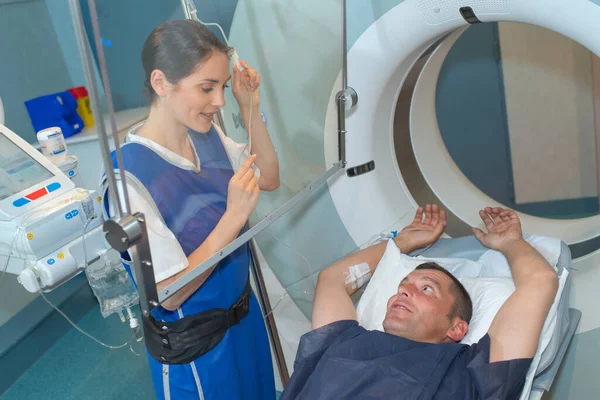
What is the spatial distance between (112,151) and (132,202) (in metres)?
0.11

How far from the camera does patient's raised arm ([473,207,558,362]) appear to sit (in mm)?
1272

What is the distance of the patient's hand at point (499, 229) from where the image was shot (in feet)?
5.18

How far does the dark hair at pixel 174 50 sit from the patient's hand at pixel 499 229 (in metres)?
0.99

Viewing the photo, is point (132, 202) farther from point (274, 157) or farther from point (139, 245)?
point (274, 157)

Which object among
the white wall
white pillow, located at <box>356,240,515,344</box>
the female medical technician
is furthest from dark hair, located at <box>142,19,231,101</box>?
the white wall

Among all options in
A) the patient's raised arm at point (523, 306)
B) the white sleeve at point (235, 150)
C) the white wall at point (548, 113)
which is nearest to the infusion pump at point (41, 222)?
the white sleeve at point (235, 150)

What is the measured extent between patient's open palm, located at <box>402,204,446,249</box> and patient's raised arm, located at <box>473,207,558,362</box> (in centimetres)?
22

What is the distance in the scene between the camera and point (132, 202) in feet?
3.30

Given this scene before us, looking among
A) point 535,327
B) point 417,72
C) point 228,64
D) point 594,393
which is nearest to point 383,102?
point 417,72

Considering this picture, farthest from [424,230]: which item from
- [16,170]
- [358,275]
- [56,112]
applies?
[56,112]

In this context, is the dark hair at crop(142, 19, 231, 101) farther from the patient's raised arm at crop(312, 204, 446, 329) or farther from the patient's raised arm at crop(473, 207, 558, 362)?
the patient's raised arm at crop(473, 207, 558, 362)

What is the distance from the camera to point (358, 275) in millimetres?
1629

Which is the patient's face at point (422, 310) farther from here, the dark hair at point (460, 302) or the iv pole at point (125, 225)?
the iv pole at point (125, 225)

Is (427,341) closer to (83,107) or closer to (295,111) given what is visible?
(295,111)
